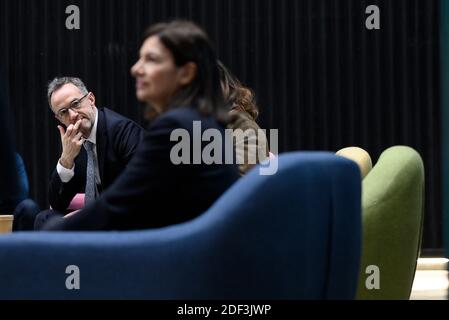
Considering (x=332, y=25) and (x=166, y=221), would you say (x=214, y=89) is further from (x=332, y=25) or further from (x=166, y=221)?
(x=332, y=25)

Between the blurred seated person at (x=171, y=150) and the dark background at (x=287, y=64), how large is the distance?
4093 mm

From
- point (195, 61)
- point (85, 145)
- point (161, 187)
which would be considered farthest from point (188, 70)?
point (85, 145)

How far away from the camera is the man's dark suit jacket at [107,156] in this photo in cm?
405

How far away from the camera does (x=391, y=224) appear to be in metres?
2.84

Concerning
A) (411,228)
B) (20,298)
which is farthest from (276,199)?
(411,228)

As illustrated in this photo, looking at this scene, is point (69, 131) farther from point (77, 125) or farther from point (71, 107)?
point (71, 107)

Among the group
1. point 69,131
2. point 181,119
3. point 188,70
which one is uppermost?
point 188,70

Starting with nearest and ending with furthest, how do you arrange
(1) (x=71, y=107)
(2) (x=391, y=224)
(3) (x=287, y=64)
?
(2) (x=391, y=224)
(1) (x=71, y=107)
(3) (x=287, y=64)

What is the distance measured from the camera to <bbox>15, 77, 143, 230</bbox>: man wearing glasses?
4.05m

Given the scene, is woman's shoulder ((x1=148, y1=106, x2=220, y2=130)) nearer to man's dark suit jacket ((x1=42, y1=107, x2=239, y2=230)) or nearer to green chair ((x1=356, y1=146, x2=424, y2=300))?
man's dark suit jacket ((x1=42, y1=107, x2=239, y2=230))

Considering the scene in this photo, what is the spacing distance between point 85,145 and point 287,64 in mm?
2647

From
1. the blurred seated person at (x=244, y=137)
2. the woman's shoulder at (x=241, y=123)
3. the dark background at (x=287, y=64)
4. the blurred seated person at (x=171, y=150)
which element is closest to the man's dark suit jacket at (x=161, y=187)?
the blurred seated person at (x=171, y=150)

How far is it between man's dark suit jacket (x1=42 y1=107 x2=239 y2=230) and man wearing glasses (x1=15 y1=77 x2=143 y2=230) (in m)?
1.69

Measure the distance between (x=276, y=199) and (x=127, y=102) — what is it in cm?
462
